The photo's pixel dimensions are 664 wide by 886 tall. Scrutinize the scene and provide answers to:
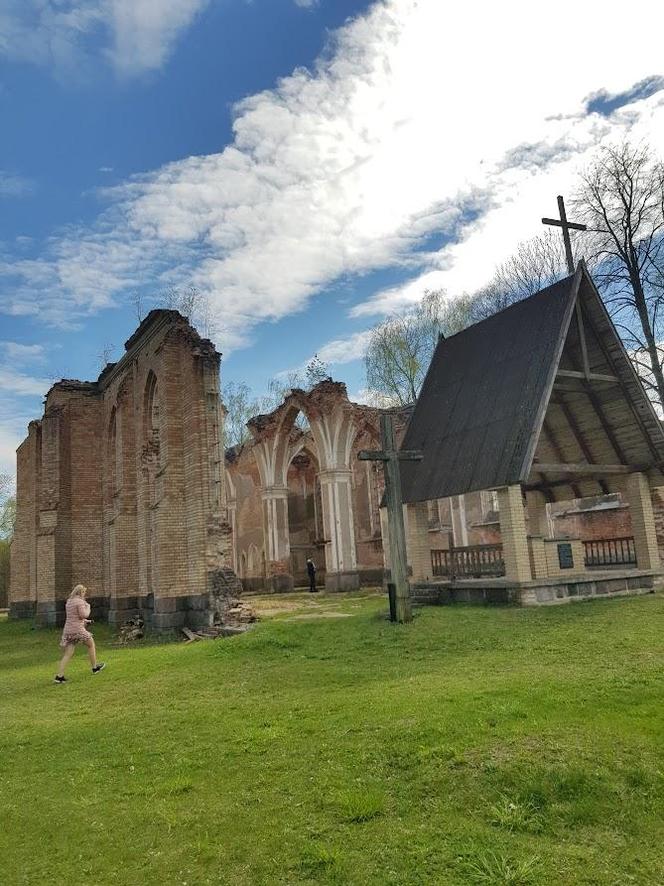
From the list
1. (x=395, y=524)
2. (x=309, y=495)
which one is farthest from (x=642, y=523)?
(x=309, y=495)

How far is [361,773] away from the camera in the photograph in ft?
15.6

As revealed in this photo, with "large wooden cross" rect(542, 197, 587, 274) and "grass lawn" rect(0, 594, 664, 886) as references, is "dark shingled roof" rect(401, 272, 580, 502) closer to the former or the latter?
"large wooden cross" rect(542, 197, 587, 274)

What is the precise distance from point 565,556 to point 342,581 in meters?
12.7

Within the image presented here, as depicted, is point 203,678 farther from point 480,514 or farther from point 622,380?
point 480,514

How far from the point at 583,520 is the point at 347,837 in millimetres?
20423

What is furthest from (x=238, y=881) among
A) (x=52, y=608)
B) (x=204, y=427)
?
(x=52, y=608)

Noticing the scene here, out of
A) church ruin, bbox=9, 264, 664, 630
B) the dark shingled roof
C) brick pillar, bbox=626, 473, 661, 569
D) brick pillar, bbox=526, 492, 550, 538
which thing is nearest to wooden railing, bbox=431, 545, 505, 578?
church ruin, bbox=9, 264, 664, 630

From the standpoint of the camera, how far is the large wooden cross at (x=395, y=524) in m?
11.1

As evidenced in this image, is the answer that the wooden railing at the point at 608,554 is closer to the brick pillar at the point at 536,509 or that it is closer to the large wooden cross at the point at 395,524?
the brick pillar at the point at 536,509

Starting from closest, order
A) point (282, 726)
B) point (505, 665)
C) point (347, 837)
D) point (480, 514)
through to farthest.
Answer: point (347, 837), point (282, 726), point (505, 665), point (480, 514)

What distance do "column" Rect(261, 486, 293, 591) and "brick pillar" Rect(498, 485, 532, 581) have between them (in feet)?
57.1

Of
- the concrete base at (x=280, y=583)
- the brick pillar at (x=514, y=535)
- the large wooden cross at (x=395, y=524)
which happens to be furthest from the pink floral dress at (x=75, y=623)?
the concrete base at (x=280, y=583)

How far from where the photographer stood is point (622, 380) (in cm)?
1465

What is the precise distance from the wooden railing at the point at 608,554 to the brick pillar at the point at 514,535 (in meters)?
5.39
